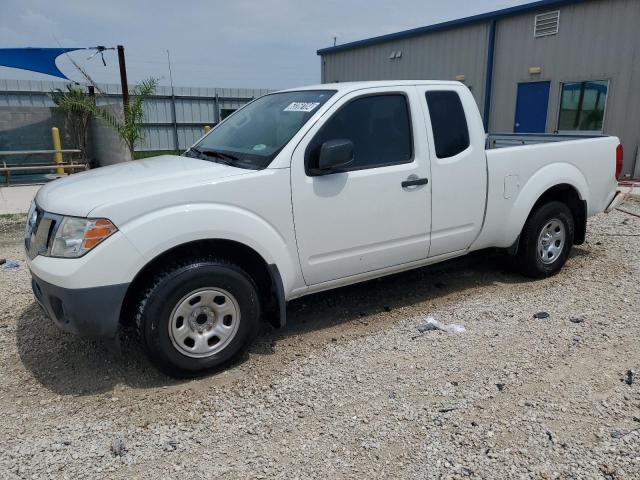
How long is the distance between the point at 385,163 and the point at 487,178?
3.63ft

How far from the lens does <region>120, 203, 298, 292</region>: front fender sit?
3.06m

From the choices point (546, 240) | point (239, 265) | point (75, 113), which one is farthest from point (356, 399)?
point (75, 113)

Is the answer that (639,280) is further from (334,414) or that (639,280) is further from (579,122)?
(579,122)

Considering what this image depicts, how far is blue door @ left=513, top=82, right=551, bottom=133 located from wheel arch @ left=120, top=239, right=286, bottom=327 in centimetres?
1179

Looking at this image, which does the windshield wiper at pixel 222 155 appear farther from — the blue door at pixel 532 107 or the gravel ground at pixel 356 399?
the blue door at pixel 532 107

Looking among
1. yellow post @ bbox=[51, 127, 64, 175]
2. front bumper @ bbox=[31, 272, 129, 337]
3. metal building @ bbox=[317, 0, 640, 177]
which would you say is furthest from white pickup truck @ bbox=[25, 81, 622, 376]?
yellow post @ bbox=[51, 127, 64, 175]

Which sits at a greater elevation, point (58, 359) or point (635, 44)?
point (635, 44)

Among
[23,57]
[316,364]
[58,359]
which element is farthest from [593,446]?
[23,57]

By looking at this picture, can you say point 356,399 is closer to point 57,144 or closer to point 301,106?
point 301,106

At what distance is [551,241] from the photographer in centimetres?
518

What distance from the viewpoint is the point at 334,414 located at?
301cm

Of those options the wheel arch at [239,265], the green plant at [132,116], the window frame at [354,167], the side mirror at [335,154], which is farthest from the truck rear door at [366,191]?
the green plant at [132,116]

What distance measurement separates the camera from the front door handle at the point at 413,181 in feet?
13.1

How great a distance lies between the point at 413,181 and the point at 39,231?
2637mm
